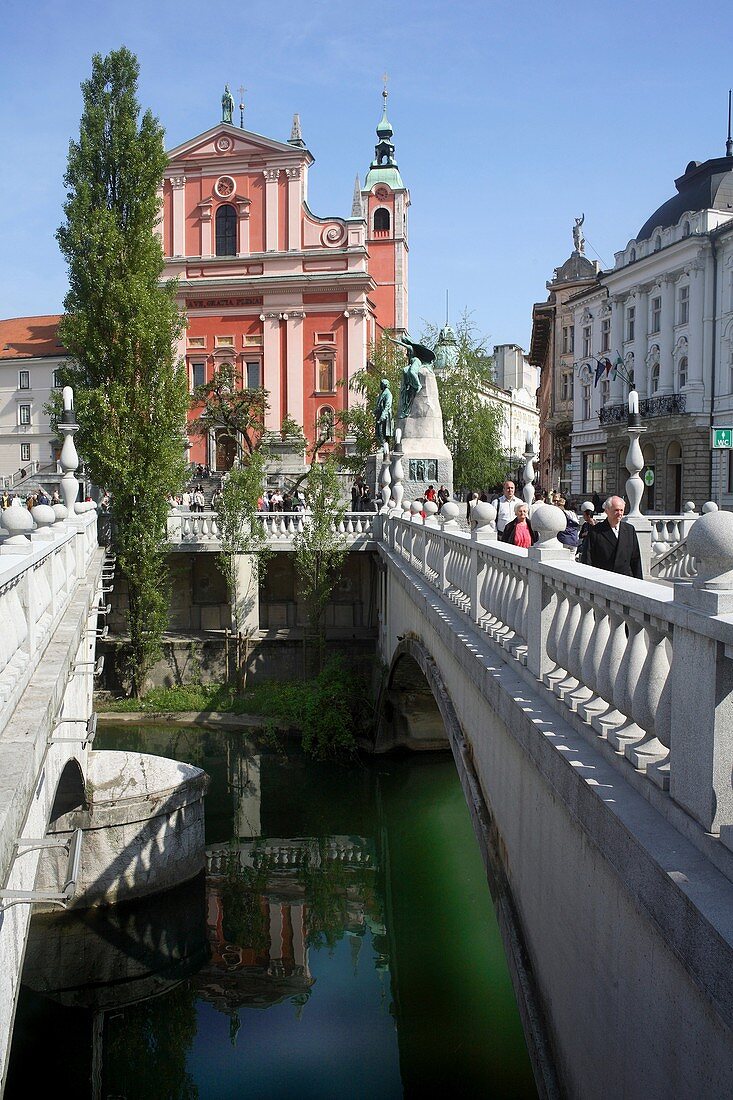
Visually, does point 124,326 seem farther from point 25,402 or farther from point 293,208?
point 25,402

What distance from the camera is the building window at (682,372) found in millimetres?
40906

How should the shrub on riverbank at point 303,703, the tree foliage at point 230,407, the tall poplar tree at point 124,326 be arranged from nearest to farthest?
the shrub on riverbank at point 303,703 → the tall poplar tree at point 124,326 → the tree foliage at point 230,407

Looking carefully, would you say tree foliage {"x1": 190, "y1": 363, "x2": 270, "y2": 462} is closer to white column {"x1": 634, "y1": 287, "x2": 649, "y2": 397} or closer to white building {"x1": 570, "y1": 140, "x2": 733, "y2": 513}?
white building {"x1": 570, "y1": 140, "x2": 733, "y2": 513}

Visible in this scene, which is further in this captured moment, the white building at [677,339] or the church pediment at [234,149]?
the church pediment at [234,149]

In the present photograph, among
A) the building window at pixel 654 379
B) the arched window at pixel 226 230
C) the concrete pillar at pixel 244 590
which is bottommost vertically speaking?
the concrete pillar at pixel 244 590

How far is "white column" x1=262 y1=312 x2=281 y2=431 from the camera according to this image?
167 ft

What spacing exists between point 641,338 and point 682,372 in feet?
13.7

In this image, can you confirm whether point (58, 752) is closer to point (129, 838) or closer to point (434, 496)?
point (129, 838)

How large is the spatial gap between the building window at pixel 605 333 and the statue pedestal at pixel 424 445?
24.2 meters

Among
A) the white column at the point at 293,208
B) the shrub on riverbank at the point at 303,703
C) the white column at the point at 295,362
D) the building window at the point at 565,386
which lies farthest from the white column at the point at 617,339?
the shrub on riverbank at the point at 303,703

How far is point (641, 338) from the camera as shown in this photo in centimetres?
4475

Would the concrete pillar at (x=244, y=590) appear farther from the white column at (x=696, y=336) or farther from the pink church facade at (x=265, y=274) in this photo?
the pink church facade at (x=265, y=274)

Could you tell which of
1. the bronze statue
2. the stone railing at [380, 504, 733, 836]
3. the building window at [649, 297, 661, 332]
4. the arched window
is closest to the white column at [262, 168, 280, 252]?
the arched window

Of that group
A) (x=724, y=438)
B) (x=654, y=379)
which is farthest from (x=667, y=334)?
(x=724, y=438)
